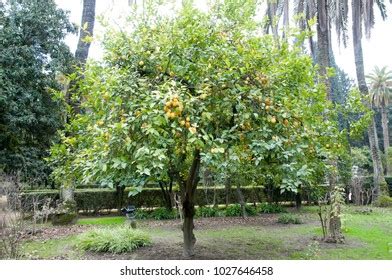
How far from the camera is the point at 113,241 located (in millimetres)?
6520

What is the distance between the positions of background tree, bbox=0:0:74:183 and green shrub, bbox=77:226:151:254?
6534 millimetres

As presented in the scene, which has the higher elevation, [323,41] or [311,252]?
[323,41]

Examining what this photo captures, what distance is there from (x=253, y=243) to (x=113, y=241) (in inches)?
110

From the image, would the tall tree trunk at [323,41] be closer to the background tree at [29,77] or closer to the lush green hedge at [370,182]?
the background tree at [29,77]

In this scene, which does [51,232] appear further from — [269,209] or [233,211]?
[269,209]

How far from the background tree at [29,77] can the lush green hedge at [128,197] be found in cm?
159

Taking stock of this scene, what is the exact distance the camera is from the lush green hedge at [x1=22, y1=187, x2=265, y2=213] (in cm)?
1289

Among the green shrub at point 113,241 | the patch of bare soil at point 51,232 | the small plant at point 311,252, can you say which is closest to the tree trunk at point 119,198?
the patch of bare soil at point 51,232

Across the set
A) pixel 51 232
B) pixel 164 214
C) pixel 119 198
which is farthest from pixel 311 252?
pixel 119 198

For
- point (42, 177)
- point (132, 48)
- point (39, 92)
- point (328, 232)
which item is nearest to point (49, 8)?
point (39, 92)

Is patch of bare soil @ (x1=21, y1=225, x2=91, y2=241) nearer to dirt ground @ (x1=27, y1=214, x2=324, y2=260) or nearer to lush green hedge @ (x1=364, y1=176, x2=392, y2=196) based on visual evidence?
dirt ground @ (x1=27, y1=214, x2=324, y2=260)

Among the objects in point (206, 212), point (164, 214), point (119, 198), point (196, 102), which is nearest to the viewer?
point (196, 102)

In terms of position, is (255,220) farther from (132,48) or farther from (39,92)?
(39,92)
